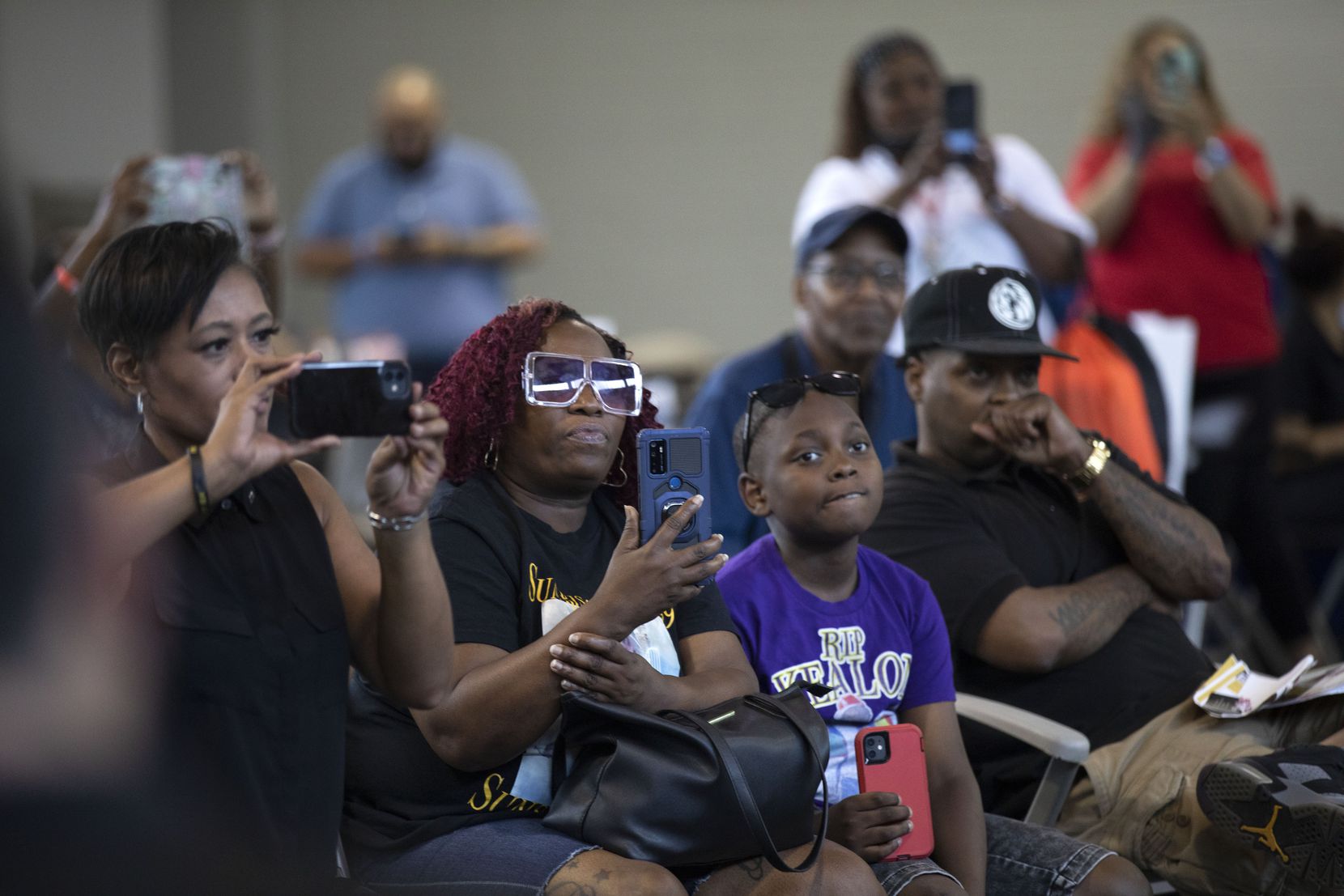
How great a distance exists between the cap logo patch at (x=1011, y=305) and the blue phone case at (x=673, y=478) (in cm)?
105

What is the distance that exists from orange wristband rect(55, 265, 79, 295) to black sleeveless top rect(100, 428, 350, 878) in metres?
1.14

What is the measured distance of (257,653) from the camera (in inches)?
77.2

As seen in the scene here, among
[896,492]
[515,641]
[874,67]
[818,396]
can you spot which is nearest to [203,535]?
[515,641]

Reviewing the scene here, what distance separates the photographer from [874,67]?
4457 millimetres

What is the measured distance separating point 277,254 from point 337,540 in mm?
1703

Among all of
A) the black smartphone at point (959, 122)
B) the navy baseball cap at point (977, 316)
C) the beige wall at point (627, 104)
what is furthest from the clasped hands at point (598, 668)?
the beige wall at point (627, 104)

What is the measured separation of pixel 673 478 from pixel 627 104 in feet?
24.9

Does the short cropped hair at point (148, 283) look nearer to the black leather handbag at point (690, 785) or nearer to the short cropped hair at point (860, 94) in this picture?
the black leather handbag at point (690, 785)

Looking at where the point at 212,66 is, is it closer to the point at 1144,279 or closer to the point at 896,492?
the point at 1144,279

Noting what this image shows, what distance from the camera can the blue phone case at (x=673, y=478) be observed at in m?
2.12

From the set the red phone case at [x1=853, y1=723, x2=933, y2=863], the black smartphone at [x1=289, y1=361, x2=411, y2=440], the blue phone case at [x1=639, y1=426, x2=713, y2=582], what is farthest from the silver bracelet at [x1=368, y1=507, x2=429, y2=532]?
the red phone case at [x1=853, y1=723, x2=933, y2=863]

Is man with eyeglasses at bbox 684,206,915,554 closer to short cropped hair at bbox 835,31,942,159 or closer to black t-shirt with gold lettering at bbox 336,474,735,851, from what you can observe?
short cropped hair at bbox 835,31,942,159

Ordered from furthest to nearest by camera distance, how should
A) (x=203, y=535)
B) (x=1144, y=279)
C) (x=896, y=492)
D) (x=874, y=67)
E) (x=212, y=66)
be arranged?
1. (x=212, y=66)
2. (x=1144, y=279)
3. (x=874, y=67)
4. (x=896, y=492)
5. (x=203, y=535)

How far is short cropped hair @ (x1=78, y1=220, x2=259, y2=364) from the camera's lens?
2033 millimetres
